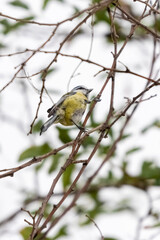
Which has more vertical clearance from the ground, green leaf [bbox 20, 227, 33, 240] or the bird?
the bird

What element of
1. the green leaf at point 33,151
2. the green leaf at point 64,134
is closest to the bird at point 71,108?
the green leaf at point 64,134

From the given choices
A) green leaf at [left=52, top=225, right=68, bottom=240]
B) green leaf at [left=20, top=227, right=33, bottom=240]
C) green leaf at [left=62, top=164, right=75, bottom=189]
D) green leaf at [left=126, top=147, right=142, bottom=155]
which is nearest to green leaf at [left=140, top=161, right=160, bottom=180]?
green leaf at [left=126, top=147, right=142, bottom=155]

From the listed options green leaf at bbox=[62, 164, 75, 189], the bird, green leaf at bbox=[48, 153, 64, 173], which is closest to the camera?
the bird

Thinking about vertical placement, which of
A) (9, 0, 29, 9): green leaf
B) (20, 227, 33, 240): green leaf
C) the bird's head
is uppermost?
(9, 0, 29, 9): green leaf

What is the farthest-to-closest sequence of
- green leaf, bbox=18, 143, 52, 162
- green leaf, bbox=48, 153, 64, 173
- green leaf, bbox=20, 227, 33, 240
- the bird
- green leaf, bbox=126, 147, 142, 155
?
green leaf, bbox=126, 147, 142, 155 → green leaf, bbox=48, 153, 64, 173 → green leaf, bbox=18, 143, 52, 162 → the bird → green leaf, bbox=20, 227, 33, 240

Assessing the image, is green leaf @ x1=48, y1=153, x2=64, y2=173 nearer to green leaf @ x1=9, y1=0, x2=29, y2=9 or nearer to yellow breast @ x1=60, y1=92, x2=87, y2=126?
yellow breast @ x1=60, y1=92, x2=87, y2=126

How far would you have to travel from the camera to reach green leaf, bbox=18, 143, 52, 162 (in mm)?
3219

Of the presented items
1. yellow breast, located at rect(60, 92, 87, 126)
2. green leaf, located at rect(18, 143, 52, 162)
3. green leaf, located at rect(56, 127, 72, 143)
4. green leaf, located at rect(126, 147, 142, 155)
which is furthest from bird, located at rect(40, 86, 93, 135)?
green leaf, located at rect(126, 147, 142, 155)

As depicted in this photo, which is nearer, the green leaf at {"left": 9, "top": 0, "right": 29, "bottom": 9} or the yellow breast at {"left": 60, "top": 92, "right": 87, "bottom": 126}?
the yellow breast at {"left": 60, "top": 92, "right": 87, "bottom": 126}

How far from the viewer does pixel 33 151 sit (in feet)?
10.8

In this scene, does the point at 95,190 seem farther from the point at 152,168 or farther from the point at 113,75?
the point at 113,75

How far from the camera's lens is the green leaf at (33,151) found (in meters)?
3.22

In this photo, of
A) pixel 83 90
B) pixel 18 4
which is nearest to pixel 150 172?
pixel 83 90

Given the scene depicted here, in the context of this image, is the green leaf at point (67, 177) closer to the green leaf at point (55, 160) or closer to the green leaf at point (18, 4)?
the green leaf at point (55, 160)
